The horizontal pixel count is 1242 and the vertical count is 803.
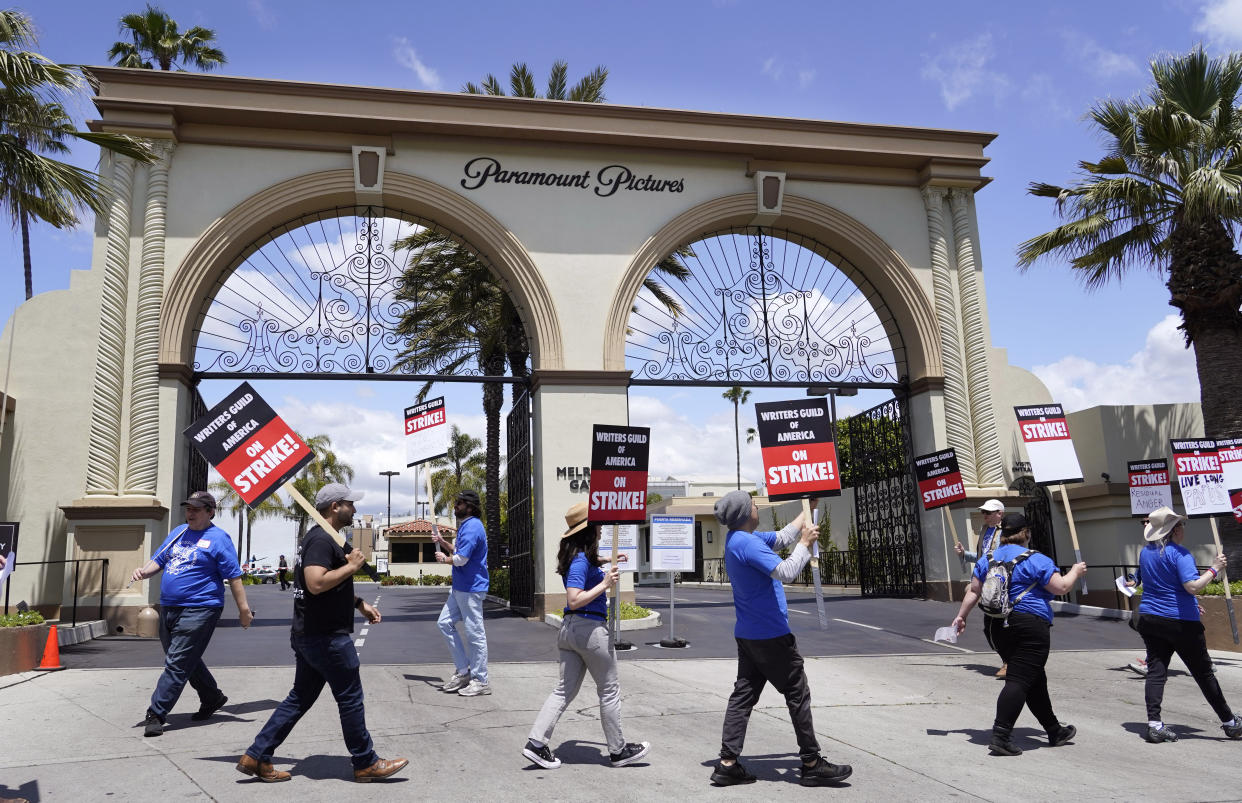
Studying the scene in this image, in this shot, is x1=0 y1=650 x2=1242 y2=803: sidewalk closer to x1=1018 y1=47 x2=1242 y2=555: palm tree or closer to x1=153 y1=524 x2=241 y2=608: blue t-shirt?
x1=153 y1=524 x2=241 y2=608: blue t-shirt

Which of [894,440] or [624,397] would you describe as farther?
[894,440]

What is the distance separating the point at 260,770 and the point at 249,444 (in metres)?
2.58

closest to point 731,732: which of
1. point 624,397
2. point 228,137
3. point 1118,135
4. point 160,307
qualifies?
point 624,397

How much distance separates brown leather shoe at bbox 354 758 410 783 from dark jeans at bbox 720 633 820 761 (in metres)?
2.00

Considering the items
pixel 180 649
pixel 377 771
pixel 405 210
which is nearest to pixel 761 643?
pixel 377 771

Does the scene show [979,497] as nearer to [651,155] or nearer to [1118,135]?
[1118,135]

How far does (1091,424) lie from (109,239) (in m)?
18.6

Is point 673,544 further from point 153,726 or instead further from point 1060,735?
point 153,726

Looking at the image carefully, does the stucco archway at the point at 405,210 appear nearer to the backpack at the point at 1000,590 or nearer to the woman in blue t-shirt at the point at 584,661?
the woman in blue t-shirt at the point at 584,661

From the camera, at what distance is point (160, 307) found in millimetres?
16016

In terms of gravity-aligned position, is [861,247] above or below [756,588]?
above

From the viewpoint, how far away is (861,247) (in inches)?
758

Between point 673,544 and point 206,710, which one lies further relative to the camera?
point 673,544

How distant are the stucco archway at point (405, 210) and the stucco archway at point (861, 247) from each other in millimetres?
2771
